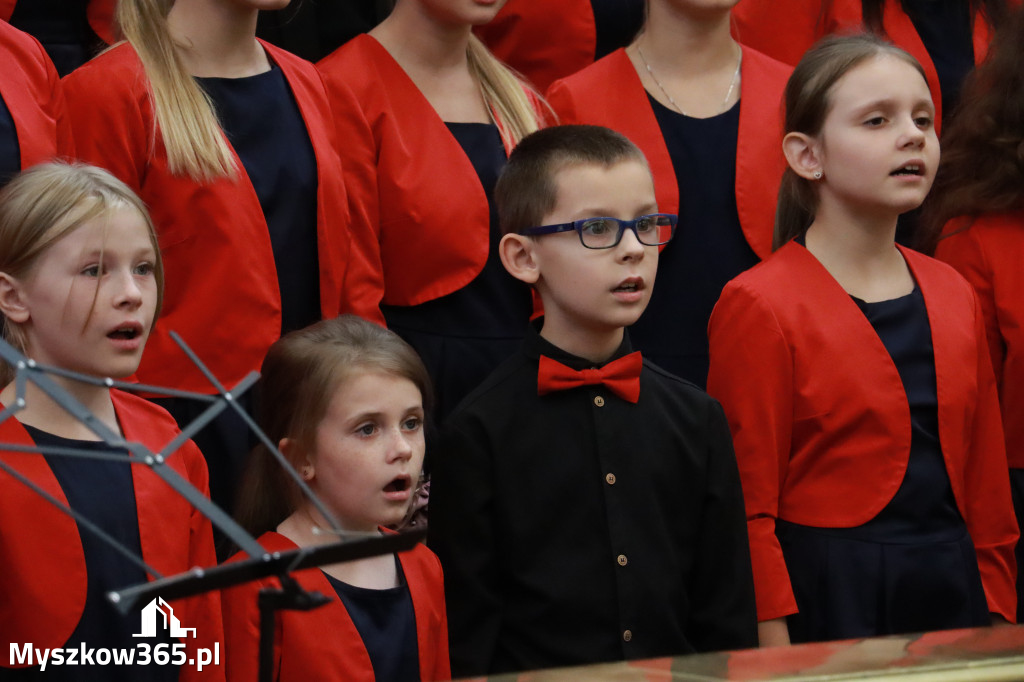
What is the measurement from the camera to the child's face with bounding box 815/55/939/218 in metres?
2.42

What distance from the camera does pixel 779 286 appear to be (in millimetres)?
2367

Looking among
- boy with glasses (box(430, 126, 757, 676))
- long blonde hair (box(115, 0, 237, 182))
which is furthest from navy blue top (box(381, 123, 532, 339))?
long blonde hair (box(115, 0, 237, 182))

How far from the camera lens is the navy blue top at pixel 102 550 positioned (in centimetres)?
176

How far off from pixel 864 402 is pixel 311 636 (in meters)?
1.02

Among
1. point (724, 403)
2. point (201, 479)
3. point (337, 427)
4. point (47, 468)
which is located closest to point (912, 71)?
point (724, 403)

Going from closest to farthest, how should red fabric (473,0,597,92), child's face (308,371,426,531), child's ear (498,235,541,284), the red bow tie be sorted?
child's face (308,371,426,531) < the red bow tie < child's ear (498,235,541,284) < red fabric (473,0,597,92)

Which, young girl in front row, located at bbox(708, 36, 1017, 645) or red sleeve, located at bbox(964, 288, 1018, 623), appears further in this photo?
red sleeve, located at bbox(964, 288, 1018, 623)

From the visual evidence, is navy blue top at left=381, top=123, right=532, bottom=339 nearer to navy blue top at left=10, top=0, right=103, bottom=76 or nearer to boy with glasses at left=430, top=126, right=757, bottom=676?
boy with glasses at left=430, top=126, right=757, bottom=676

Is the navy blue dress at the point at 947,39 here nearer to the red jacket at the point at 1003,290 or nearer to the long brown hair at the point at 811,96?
the red jacket at the point at 1003,290

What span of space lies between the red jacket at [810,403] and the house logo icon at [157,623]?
959 millimetres

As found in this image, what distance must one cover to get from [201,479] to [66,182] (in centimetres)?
46

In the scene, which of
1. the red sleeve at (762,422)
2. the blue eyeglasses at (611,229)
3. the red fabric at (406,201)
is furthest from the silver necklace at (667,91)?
the blue eyeglasses at (611,229)

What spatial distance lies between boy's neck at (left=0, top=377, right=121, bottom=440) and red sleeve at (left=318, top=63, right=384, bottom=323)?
2.30 ft

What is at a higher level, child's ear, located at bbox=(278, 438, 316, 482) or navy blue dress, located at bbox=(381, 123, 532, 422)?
navy blue dress, located at bbox=(381, 123, 532, 422)
